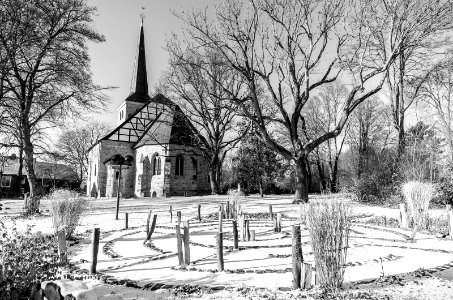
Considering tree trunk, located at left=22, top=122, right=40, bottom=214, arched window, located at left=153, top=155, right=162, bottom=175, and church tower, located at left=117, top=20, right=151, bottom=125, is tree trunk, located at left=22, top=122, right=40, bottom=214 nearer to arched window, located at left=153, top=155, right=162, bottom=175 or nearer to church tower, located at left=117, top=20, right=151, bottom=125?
arched window, located at left=153, top=155, right=162, bottom=175

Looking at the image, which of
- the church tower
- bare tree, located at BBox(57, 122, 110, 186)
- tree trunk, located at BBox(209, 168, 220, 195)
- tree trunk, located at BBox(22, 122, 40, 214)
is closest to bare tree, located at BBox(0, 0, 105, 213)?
tree trunk, located at BBox(22, 122, 40, 214)

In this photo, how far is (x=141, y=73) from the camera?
45.0 m

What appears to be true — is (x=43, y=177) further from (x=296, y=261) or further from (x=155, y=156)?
(x=296, y=261)

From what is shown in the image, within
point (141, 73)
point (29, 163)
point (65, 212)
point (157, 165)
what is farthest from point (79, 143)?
point (65, 212)

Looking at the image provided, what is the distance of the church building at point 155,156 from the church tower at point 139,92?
17.6 feet

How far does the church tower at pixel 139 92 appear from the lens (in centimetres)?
4366

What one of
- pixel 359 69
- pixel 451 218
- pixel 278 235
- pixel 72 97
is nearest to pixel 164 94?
pixel 72 97

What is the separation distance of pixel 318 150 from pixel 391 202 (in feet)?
66.1

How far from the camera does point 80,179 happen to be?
53.3 meters

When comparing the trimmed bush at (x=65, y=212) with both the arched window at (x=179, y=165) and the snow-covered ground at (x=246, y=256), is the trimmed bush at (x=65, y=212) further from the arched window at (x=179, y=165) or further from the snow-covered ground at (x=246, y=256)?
the arched window at (x=179, y=165)

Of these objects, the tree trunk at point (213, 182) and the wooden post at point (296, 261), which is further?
the tree trunk at point (213, 182)

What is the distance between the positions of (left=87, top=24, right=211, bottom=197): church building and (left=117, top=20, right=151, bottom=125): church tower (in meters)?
5.38

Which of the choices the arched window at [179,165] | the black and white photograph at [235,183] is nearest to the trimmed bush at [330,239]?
the black and white photograph at [235,183]

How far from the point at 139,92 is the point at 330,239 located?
4241 cm
